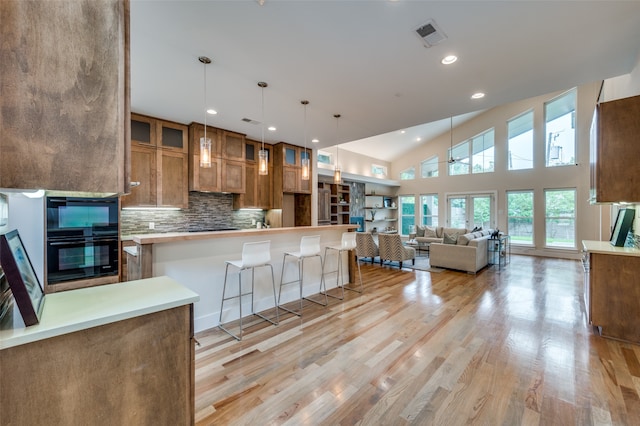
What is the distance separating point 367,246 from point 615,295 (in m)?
4.23

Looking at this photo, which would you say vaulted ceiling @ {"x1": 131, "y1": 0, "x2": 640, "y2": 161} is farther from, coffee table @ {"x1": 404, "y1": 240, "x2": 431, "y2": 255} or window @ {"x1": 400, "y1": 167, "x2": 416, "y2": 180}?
window @ {"x1": 400, "y1": 167, "x2": 416, "y2": 180}

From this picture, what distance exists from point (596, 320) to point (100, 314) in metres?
4.19

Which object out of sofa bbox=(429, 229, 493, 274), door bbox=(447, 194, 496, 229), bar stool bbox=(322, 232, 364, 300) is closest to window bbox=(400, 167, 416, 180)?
door bbox=(447, 194, 496, 229)

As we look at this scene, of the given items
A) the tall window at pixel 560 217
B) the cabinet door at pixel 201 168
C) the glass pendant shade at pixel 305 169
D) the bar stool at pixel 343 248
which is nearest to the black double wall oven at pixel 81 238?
the cabinet door at pixel 201 168

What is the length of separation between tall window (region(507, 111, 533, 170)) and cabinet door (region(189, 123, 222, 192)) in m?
8.41

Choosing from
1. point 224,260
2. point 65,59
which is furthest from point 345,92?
point 65,59

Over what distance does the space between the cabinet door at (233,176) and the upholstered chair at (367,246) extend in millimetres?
3079

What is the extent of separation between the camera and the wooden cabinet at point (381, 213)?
1009 cm

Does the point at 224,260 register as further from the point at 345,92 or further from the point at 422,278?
the point at 422,278

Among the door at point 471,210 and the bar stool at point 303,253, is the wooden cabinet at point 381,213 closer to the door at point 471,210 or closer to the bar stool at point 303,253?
the door at point 471,210

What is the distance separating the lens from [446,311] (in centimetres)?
350

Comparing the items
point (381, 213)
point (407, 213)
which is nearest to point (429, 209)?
point (407, 213)

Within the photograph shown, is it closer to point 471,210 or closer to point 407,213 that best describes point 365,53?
point 471,210

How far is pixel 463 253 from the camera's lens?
559cm
